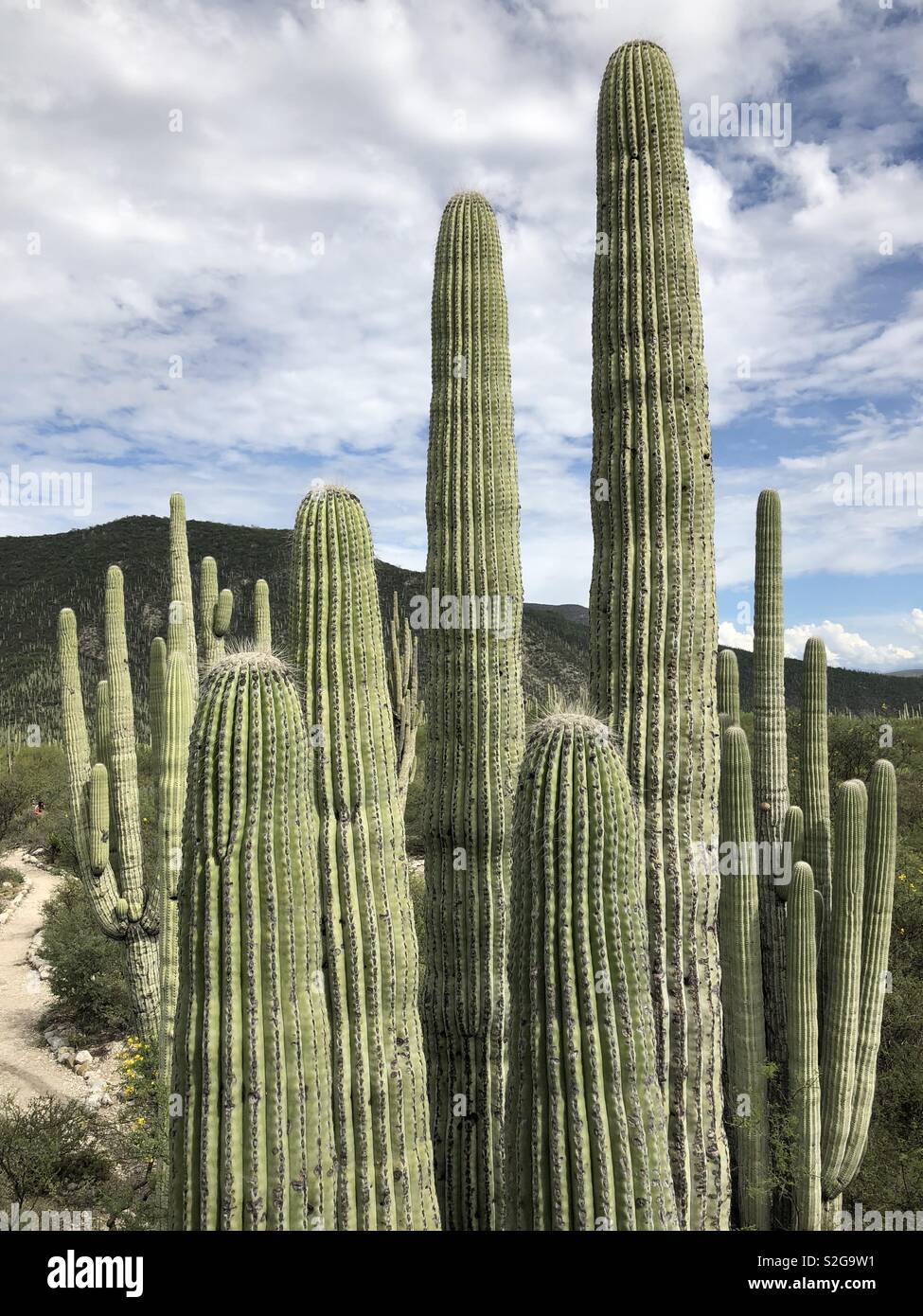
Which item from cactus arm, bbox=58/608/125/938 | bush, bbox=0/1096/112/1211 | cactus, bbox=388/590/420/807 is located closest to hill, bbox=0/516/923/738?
cactus, bbox=388/590/420/807

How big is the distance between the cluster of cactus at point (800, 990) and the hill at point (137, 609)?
2633cm

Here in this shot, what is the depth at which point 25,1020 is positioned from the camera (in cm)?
1153

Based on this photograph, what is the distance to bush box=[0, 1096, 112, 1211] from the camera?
23.0 ft

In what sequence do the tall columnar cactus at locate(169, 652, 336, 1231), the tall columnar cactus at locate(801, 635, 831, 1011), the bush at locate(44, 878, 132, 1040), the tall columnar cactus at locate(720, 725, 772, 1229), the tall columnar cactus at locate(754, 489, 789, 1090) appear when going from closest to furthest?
1. the tall columnar cactus at locate(169, 652, 336, 1231)
2. the tall columnar cactus at locate(720, 725, 772, 1229)
3. the tall columnar cactus at locate(754, 489, 789, 1090)
4. the tall columnar cactus at locate(801, 635, 831, 1011)
5. the bush at locate(44, 878, 132, 1040)

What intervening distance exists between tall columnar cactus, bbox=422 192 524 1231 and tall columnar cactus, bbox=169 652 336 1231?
230 centimetres

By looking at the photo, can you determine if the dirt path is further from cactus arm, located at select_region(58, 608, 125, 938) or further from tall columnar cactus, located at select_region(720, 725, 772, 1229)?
tall columnar cactus, located at select_region(720, 725, 772, 1229)

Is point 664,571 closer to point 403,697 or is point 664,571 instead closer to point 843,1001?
point 843,1001

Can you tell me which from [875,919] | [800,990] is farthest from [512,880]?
[875,919]

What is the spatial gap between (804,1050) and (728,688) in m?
3.01

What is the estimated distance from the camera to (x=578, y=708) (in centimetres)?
326

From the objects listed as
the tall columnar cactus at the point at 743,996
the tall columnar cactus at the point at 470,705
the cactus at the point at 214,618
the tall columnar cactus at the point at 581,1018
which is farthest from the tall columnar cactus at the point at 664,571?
the cactus at the point at 214,618

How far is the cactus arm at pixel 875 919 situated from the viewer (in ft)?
21.0

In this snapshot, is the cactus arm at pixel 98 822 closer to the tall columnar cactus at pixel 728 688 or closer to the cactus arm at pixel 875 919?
the tall columnar cactus at pixel 728 688
